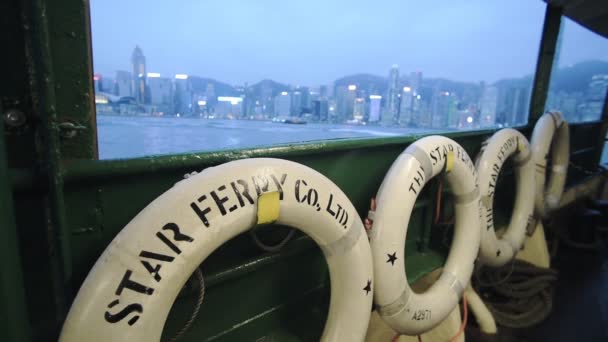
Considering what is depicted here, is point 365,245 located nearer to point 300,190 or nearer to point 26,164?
point 300,190

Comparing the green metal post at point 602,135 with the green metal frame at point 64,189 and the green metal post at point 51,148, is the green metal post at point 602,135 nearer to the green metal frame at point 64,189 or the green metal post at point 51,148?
the green metal frame at point 64,189

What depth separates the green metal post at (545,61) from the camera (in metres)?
3.04

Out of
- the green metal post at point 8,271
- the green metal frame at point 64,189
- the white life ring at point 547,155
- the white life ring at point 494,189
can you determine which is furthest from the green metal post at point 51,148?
the white life ring at point 547,155

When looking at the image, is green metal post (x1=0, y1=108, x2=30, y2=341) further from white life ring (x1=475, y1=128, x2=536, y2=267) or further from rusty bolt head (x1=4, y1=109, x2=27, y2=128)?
white life ring (x1=475, y1=128, x2=536, y2=267)

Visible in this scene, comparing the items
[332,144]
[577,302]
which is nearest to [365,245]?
[332,144]

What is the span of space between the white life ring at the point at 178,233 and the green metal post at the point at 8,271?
0.27ft

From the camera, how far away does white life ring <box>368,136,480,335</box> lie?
125 cm

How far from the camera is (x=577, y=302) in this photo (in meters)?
2.49

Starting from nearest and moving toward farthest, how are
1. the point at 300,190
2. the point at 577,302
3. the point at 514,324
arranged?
the point at 300,190, the point at 514,324, the point at 577,302

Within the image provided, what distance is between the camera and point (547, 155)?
110 inches

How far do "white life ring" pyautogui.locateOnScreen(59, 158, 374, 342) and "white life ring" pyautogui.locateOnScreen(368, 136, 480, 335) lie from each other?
0.90 feet

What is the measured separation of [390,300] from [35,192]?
3.92 feet

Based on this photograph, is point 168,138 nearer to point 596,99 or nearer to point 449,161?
point 449,161

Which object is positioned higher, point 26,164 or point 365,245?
point 26,164
